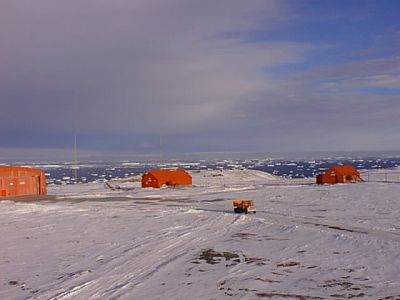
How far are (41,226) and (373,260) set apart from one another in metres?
16.5

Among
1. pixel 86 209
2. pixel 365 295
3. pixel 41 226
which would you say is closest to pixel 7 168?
pixel 86 209

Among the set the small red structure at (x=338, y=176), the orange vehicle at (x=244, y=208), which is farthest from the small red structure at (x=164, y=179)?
the orange vehicle at (x=244, y=208)

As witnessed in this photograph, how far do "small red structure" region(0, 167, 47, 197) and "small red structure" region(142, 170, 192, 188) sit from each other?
13.5m

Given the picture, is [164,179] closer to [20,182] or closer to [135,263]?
[20,182]

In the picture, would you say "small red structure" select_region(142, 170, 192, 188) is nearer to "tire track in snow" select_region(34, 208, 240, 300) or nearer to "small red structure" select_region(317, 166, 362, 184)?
"small red structure" select_region(317, 166, 362, 184)

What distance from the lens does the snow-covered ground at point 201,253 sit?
1459 cm

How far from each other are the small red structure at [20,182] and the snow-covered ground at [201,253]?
13450mm

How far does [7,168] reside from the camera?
49.7m

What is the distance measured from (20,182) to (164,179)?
1885 centimetres

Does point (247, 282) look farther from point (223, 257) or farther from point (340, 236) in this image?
point (340, 236)

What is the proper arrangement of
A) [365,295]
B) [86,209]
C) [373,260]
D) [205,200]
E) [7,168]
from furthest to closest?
1. [7,168]
2. [205,200]
3. [86,209]
4. [373,260]
5. [365,295]

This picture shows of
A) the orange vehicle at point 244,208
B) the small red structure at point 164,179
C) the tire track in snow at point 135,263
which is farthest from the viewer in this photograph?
the small red structure at point 164,179

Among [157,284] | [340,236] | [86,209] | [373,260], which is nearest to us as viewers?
[157,284]

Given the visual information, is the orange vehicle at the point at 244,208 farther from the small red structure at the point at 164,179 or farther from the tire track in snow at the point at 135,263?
the small red structure at the point at 164,179
